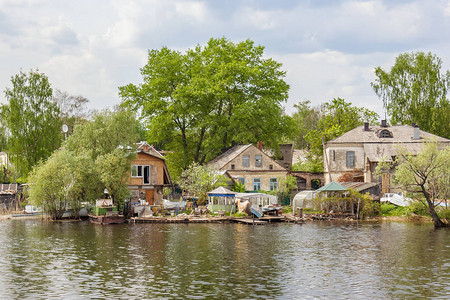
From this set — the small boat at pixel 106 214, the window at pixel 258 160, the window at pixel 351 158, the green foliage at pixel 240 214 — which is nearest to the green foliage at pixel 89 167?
the small boat at pixel 106 214

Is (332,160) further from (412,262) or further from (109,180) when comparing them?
(412,262)

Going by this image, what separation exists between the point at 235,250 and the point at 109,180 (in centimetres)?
2634

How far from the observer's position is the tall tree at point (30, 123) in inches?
3162

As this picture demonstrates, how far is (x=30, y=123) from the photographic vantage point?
3199 inches

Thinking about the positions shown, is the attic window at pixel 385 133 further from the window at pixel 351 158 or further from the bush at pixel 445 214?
the bush at pixel 445 214

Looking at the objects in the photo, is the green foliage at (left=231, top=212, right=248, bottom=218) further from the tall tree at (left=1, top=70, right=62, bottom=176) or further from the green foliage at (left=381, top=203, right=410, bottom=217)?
the tall tree at (left=1, top=70, right=62, bottom=176)

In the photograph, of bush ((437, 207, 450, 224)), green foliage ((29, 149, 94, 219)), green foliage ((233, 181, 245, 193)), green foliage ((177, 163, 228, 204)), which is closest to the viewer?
bush ((437, 207, 450, 224))

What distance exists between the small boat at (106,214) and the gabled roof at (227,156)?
19638 mm

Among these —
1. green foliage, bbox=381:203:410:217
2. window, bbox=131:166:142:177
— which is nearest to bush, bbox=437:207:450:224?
green foliage, bbox=381:203:410:217

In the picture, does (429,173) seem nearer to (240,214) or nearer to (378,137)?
(240,214)

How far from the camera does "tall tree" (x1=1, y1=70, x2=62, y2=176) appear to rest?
80.3 meters

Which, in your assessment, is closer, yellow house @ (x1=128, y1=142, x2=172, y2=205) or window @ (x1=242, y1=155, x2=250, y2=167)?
yellow house @ (x1=128, y1=142, x2=172, y2=205)

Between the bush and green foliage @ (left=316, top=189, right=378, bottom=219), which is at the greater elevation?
green foliage @ (left=316, top=189, right=378, bottom=219)

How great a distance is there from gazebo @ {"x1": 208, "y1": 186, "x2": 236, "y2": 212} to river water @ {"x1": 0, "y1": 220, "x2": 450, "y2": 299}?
34.4 feet
